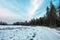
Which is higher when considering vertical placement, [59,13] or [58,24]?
[59,13]

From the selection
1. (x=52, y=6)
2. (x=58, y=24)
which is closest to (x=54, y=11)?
(x=52, y=6)

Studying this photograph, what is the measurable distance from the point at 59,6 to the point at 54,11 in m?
8.12

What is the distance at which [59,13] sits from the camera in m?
80.4

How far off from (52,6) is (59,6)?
1018 centimetres

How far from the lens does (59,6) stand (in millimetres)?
77625

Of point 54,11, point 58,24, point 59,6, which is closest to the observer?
point 58,24

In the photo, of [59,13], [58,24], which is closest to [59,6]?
[59,13]

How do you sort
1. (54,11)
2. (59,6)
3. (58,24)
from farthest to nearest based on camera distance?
(54,11), (59,6), (58,24)

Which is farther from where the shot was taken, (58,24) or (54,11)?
(54,11)

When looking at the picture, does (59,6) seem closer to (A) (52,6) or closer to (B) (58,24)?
(A) (52,6)

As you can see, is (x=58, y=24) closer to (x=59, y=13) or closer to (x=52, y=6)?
(x=59, y=13)

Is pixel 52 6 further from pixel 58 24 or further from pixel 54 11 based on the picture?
pixel 58 24

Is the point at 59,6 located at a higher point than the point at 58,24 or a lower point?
higher

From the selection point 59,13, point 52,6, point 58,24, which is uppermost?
point 52,6
